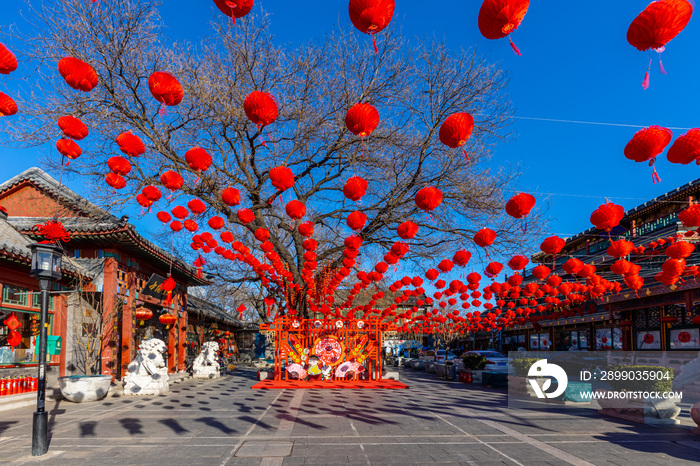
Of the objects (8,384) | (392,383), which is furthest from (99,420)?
(392,383)

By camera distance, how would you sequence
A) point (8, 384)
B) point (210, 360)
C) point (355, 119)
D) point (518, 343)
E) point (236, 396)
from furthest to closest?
point (518, 343) < point (210, 360) < point (236, 396) < point (8, 384) < point (355, 119)

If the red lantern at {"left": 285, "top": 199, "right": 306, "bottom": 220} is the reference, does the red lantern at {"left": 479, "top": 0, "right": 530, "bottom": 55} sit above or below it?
above

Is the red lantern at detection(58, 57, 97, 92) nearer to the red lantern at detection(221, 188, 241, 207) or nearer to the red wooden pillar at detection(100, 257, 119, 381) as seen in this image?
the red lantern at detection(221, 188, 241, 207)

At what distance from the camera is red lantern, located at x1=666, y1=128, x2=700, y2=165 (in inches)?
268

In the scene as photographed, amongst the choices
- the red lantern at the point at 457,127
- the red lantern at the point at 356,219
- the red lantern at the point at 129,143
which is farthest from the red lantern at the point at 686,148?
the red lantern at the point at 129,143

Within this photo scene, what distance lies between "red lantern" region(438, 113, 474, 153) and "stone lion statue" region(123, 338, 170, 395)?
1328cm

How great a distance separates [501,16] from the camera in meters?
4.58

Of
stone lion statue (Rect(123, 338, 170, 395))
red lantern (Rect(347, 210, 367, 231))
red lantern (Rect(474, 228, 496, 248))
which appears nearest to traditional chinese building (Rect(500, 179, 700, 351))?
red lantern (Rect(474, 228, 496, 248))

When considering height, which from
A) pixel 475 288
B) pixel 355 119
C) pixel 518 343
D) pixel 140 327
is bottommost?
pixel 518 343

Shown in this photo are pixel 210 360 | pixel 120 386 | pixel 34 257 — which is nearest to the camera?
pixel 34 257

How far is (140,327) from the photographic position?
21719 millimetres

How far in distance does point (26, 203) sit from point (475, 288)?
17.0m

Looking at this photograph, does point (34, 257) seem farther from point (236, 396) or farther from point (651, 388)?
point (651, 388)

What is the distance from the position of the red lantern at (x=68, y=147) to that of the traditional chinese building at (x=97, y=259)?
24.0ft
